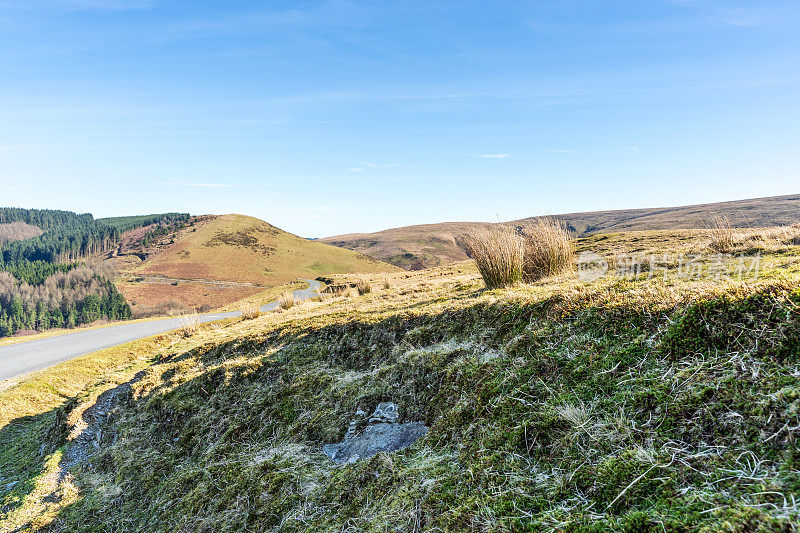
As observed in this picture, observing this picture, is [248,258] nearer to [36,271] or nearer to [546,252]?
[36,271]

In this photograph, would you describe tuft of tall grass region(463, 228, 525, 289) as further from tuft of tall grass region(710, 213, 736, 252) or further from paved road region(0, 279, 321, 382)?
paved road region(0, 279, 321, 382)

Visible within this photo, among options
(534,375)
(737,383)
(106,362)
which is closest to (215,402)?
(534,375)

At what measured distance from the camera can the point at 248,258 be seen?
12206 cm

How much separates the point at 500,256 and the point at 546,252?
0.90 metres

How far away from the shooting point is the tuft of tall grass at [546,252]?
6.83 meters

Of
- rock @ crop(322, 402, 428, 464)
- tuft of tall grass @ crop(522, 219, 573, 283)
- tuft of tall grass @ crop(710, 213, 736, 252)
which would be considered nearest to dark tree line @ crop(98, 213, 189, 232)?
tuft of tall grass @ crop(522, 219, 573, 283)

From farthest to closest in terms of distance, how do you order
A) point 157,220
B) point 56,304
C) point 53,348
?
point 157,220 < point 56,304 < point 53,348

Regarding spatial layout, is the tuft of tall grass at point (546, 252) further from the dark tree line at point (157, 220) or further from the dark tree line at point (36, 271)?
the dark tree line at point (157, 220)

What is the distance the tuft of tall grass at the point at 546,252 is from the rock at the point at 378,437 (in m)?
3.97

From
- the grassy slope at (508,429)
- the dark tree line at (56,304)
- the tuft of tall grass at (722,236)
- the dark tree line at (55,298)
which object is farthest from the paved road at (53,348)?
the dark tree line at (56,304)

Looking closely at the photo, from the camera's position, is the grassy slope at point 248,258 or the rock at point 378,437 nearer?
the rock at point 378,437

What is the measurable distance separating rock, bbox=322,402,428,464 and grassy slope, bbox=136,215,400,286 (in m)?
105

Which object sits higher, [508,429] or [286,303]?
[508,429]

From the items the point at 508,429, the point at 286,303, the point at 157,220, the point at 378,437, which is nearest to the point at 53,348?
the point at 286,303
